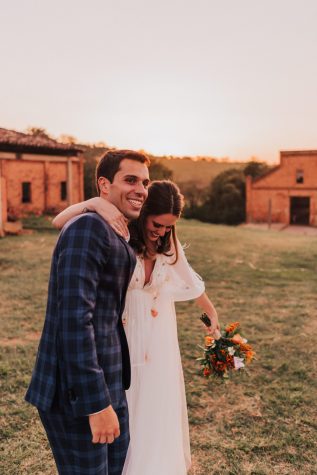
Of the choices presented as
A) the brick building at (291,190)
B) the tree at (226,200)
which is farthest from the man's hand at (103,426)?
the tree at (226,200)

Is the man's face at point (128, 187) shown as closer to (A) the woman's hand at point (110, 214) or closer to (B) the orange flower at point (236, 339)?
(A) the woman's hand at point (110, 214)

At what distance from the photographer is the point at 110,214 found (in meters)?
1.99

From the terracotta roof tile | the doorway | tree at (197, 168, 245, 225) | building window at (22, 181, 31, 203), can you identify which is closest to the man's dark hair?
the terracotta roof tile

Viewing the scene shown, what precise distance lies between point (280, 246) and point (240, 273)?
4.72 metres

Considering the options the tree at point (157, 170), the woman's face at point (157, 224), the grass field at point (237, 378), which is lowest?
the grass field at point (237, 378)

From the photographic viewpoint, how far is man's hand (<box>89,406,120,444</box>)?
→ 1774mm

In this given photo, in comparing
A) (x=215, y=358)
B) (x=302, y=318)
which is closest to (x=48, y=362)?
(x=215, y=358)

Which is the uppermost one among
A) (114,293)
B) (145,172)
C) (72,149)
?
(72,149)

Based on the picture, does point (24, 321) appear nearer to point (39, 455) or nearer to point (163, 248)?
point (39, 455)

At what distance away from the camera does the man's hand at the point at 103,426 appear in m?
1.77

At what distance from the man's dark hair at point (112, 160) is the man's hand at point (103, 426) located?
40.3 inches

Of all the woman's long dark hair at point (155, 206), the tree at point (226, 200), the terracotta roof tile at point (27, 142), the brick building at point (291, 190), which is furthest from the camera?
the tree at point (226, 200)

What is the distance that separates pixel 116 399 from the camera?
6.48ft

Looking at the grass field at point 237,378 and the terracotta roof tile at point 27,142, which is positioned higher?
the terracotta roof tile at point 27,142
